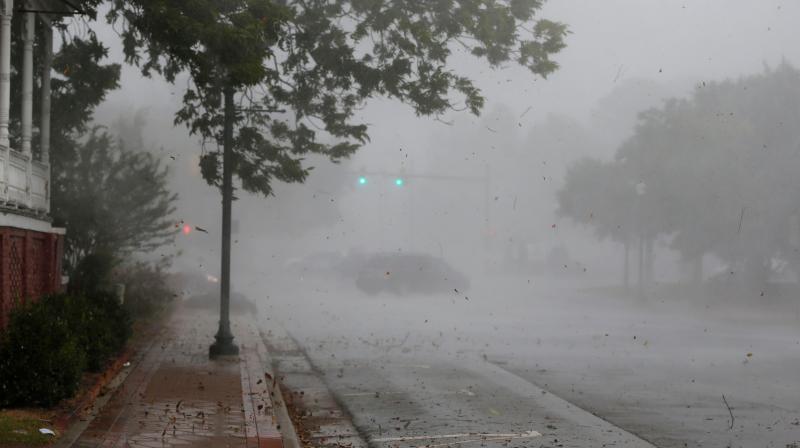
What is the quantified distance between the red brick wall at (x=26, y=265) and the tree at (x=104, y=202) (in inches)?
245

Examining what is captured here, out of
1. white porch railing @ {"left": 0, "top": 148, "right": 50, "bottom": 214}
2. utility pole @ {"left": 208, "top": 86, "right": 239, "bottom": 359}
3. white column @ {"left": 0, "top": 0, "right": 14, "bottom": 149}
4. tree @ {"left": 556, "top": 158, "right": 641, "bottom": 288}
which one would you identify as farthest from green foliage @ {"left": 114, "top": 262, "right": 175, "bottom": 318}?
tree @ {"left": 556, "top": 158, "right": 641, "bottom": 288}

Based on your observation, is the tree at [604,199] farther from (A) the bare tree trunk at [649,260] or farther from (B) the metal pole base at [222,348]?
(B) the metal pole base at [222,348]

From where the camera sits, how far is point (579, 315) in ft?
106

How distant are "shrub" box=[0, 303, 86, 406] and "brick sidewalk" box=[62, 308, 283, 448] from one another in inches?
22.0

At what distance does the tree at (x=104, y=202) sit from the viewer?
78.7 ft

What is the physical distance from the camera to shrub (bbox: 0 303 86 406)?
10531mm

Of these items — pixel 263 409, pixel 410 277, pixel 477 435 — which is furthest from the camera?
pixel 410 277

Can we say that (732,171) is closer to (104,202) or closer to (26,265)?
(104,202)

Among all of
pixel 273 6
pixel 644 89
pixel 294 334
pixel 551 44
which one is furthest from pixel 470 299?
pixel 644 89

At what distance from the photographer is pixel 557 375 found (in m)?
16.0

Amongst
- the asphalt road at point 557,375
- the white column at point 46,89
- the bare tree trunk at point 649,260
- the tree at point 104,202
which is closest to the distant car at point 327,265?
the bare tree trunk at point 649,260

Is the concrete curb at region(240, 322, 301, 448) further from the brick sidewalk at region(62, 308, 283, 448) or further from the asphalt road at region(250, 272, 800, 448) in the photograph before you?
the asphalt road at region(250, 272, 800, 448)

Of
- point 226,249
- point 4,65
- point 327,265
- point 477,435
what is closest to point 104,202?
point 226,249

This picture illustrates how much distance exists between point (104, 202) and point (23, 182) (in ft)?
34.1
